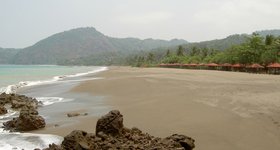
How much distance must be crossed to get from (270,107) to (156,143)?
6.56 m

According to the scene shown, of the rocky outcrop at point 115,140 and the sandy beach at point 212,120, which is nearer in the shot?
the rocky outcrop at point 115,140

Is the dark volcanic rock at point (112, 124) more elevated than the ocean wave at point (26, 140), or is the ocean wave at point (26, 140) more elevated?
the dark volcanic rock at point (112, 124)

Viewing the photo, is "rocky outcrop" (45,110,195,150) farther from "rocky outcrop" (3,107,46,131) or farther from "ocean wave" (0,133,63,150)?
"rocky outcrop" (3,107,46,131)

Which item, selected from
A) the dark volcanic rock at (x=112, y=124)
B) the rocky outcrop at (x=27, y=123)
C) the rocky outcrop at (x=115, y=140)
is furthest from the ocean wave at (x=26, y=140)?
the dark volcanic rock at (x=112, y=124)

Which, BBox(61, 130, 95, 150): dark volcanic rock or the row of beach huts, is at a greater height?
BBox(61, 130, 95, 150): dark volcanic rock

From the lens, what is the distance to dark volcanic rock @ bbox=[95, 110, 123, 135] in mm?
9664

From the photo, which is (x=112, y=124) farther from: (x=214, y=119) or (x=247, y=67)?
(x=247, y=67)

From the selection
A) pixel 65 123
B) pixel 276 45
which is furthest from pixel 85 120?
pixel 276 45

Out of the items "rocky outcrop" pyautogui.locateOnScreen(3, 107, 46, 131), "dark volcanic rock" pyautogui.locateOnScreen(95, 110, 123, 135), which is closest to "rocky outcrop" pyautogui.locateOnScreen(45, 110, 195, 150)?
"dark volcanic rock" pyautogui.locateOnScreen(95, 110, 123, 135)

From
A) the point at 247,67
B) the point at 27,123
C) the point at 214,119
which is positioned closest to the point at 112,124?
the point at 214,119

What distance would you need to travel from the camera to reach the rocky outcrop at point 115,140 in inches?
333

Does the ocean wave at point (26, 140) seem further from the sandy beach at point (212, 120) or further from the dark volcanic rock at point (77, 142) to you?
the dark volcanic rock at point (77, 142)

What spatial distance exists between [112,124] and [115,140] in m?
0.58

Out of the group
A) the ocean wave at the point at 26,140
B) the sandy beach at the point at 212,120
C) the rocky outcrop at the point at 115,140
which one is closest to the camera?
the rocky outcrop at the point at 115,140
